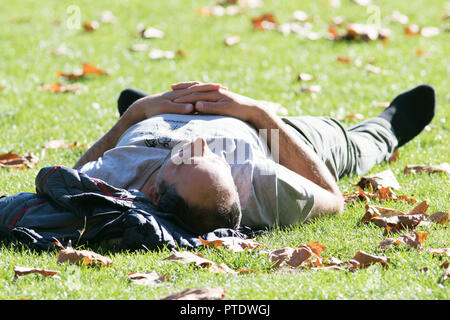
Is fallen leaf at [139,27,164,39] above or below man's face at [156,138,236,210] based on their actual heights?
below

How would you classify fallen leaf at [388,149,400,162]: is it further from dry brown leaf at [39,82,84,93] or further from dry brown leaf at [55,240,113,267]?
dry brown leaf at [39,82,84,93]

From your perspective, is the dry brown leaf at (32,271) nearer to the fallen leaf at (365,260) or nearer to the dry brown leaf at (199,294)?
the dry brown leaf at (199,294)

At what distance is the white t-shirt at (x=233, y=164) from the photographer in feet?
11.5

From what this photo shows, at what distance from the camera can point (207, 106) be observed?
3912 millimetres

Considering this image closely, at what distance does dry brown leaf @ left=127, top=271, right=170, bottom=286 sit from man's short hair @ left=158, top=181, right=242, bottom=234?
0.45m

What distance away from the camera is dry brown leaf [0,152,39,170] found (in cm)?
468

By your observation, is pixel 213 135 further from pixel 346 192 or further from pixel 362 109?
pixel 362 109

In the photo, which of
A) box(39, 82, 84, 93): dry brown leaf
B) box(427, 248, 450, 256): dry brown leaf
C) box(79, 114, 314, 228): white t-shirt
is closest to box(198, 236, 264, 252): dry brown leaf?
box(79, 114, 314, 228): white t-shirt

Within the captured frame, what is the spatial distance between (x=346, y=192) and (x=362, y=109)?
1744 millimetres

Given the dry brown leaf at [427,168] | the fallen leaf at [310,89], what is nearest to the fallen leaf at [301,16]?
the fallen leaf at [310,89]

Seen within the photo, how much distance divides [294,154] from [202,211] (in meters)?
0.79

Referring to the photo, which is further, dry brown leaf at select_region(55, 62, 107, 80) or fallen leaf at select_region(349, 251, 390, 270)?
dry brown leaf at select_region(55, 62, 107, 80)

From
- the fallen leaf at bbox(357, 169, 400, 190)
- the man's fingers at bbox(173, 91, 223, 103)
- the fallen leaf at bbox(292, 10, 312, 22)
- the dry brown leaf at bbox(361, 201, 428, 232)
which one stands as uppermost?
the man's fingers at bbox(173, 91, 223, 103)
